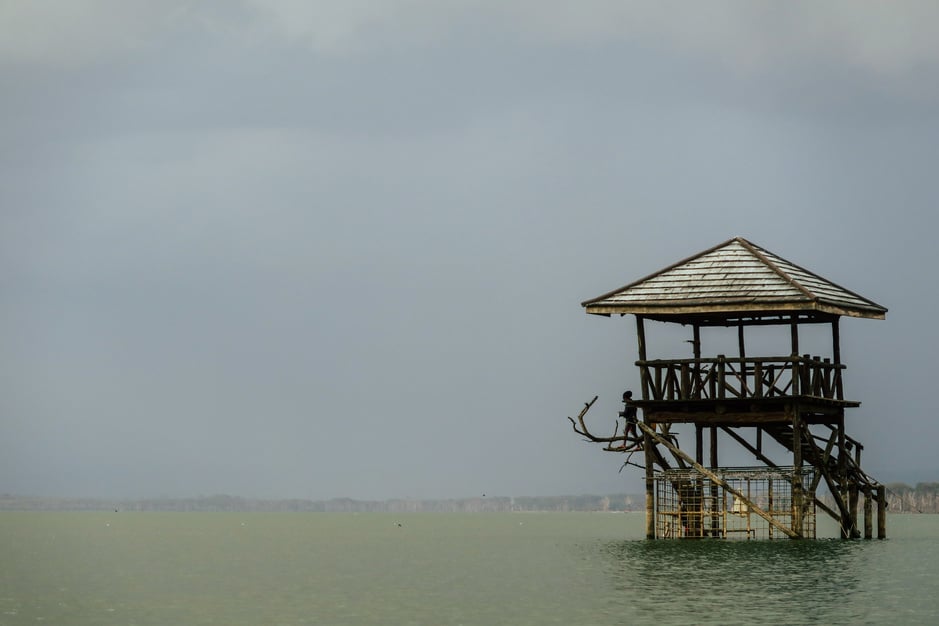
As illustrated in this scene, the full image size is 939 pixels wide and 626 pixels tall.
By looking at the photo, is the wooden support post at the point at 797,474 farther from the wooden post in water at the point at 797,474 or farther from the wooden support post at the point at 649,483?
the wooden support post at the point at 649,483

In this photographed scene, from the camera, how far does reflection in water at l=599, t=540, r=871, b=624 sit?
28312mm

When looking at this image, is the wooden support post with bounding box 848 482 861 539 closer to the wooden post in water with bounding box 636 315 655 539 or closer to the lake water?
the lake water

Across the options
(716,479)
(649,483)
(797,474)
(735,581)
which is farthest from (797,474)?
(735,581)

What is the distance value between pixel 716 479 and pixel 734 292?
4.66 metres

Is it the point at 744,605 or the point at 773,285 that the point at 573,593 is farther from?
the point at 773,285

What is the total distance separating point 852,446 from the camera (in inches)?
1841

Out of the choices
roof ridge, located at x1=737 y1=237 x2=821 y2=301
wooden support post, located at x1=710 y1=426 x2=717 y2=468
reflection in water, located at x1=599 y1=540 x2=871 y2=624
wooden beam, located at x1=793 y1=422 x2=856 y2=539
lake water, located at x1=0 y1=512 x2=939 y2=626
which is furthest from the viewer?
wooden support post, located at x1=710 y1=426 x2=717 y2=468

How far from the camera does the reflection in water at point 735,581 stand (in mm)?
28312

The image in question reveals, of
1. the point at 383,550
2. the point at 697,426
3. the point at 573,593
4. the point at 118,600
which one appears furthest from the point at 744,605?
the point at 383,550

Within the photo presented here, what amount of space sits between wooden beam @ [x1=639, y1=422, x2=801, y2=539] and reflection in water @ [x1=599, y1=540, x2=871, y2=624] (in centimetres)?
51

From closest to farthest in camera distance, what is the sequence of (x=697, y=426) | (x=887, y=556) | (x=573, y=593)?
(x=573, y=593) → (x=887, y=556) → (x=697, y=426)

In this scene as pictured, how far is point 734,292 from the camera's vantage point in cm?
4228

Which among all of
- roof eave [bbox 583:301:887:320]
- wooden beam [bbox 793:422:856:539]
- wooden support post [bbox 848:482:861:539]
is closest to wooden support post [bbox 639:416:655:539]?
roof eave [bbox 583:301:887:320]

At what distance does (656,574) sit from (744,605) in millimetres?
6395
